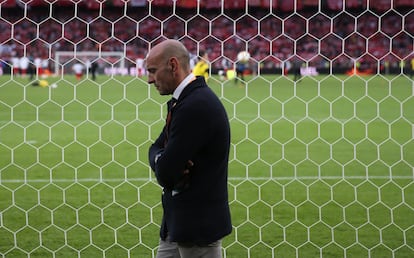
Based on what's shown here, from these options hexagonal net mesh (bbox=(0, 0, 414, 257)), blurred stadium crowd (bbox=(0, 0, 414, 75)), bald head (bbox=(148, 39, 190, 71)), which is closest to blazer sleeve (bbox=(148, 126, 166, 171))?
bald head (bbox=(148, 39, 190, 71))

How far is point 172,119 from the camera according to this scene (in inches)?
102

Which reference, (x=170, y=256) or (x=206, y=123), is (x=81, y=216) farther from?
(x=206, y=123)

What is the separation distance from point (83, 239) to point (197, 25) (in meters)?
19.6

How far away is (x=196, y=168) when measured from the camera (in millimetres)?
2635

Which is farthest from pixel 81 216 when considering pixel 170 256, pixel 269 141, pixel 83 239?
pixel 269 141

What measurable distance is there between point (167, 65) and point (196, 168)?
45 cm

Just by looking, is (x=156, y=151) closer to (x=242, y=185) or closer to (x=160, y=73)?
(x=160, y=73)

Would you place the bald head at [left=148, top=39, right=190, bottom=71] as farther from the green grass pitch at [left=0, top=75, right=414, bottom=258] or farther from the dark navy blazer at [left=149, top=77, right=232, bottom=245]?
the green grass pitch at [left=0, top=75, right=414, bottom=258]

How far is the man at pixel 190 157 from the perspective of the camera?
253cm

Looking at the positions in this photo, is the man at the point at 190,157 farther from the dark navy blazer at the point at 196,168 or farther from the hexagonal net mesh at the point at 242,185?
the hexagonal net mesh at the point at 242,185

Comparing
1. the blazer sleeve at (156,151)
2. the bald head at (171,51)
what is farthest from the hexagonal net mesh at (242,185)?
the bald head at (171,51)

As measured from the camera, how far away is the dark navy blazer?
252cm

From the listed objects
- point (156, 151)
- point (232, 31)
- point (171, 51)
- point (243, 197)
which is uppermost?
point (171, 51)

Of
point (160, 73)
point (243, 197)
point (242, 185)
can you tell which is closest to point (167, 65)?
point (160, 73)
